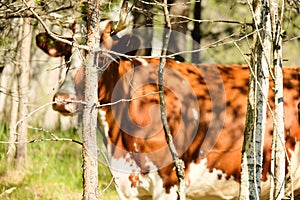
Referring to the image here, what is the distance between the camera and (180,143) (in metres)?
5.45

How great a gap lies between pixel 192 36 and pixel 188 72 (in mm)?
3189

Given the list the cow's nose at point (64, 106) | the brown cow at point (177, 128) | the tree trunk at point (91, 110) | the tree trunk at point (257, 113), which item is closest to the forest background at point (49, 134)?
the cow's nose at point (64, 106)

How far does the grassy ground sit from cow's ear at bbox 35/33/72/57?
149 cm

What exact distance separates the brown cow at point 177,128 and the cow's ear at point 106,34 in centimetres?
2

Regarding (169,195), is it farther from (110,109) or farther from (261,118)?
(261,118)

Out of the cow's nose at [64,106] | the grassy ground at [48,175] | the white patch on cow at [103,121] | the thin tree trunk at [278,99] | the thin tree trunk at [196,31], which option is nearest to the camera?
the thin tree trunk at [278,99]

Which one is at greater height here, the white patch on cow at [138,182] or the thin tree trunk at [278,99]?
the thin tree trunk at [278,99]

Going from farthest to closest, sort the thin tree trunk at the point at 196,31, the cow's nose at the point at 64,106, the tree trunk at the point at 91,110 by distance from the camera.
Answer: the thin tree trunk at the point at 196,31 → the cow's nose at the point at 64,106 → the tree trunk at the point at 91,110

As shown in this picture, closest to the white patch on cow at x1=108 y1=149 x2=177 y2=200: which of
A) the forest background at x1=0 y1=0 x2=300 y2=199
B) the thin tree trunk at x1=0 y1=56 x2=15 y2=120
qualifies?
the forest background at x1=0 y1=0 x2=300 y2=199

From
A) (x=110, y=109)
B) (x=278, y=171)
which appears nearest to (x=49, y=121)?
(x=110, y=109)

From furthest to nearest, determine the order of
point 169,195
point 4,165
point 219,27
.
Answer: point 219,27
point 4,165
point 169,195

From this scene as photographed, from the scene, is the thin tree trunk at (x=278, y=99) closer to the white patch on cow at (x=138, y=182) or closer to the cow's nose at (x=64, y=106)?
the white patch on cow at (x=138, y=182)

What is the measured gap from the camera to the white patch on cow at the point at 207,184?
5484 millimetres

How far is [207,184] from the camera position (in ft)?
18.2
